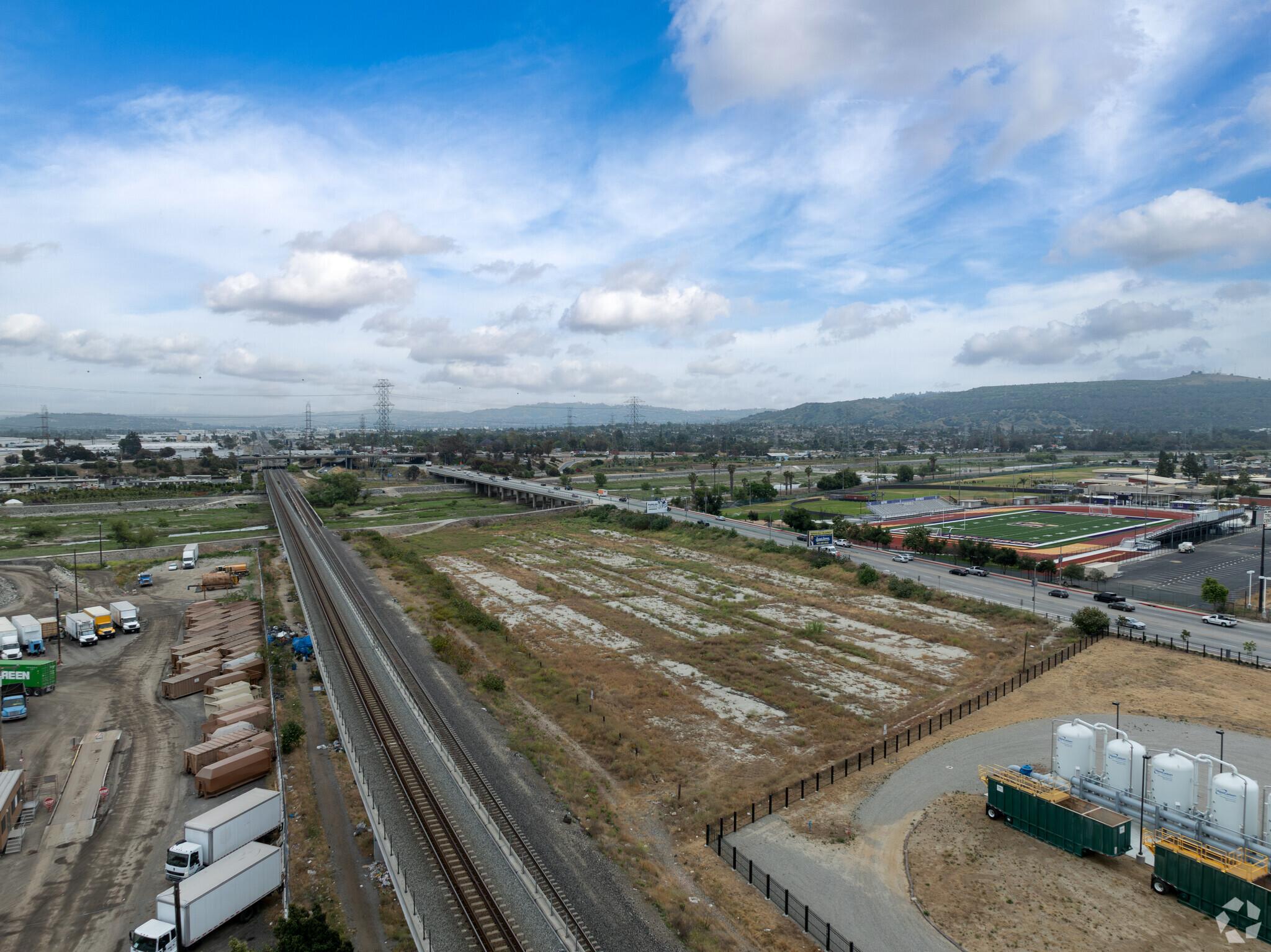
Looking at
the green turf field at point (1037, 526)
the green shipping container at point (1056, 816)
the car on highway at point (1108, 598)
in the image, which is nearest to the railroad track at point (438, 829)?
the green shipping container at point (1056, 816)

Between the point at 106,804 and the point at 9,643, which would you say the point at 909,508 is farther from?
the point at 9,643

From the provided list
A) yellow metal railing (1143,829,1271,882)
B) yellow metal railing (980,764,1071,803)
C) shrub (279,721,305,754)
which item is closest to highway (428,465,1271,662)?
yellow metal railing (980,764,1071,803)

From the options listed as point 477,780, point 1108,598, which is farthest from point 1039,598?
point 477,780

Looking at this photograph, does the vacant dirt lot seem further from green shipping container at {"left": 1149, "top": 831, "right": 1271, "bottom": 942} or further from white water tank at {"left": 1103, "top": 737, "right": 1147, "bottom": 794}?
white water tank at {"left": 1103, "top": 737, "right": 1147, "bottom": 794}

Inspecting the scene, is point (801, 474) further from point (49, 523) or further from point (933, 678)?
point (49, 523)

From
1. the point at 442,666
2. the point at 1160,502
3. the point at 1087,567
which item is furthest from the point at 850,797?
the point at 1160,502
